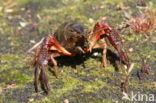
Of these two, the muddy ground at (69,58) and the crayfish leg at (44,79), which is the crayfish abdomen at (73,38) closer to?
the muddy ground at (69,58)

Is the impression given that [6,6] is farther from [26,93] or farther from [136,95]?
[136,95]

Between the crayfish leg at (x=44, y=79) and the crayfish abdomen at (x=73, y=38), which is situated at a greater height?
the crayfish abdomen at (x=73, y=38)

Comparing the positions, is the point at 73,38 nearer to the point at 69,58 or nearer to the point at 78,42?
the point at 78,42

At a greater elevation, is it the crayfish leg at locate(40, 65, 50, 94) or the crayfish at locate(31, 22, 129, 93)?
the crayfish at locate(31, 22, 129, 93)

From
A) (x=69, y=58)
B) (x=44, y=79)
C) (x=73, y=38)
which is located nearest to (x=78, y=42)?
(x=73, y=38)

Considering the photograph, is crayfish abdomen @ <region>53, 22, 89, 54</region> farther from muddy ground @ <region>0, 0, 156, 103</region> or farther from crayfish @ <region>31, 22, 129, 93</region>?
muddy ground @ <region>0, 0, 156, 103</region>

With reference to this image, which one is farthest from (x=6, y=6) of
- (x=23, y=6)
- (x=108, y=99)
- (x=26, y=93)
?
(x=108, y=99)

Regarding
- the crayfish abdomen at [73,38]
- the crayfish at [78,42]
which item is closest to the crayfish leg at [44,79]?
the crayfish at [78,42]

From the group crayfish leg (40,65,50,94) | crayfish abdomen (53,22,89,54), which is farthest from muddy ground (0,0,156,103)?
crayfish abdomen (53,22,89,54)

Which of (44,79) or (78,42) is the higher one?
(78,42)
